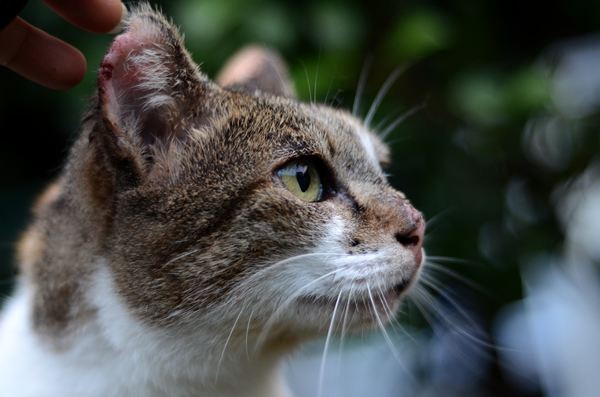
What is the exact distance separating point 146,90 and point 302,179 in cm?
40

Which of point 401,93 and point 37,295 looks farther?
point 401,93

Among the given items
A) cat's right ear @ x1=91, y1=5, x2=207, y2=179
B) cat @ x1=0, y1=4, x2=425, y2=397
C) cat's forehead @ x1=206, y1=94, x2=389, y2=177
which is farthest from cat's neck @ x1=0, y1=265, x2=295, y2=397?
cat's forehead @ x1=206, y1=94, x2=389, y2=177

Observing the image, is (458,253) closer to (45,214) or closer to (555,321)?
(555,321)

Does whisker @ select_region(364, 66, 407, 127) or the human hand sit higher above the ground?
the human hand

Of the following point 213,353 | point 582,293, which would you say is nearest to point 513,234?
point 582,293

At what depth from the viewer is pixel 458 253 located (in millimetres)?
2113

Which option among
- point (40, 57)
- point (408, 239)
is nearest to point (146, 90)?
point (40, 57)

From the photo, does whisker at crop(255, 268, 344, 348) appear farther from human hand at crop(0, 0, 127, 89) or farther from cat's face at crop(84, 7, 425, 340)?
human hand at crop(0, 0, 127, 89)

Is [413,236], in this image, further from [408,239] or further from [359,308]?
[359,308]

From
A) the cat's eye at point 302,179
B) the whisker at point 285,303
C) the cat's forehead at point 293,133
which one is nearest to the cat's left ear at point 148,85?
the cat's forehead at point 293,133

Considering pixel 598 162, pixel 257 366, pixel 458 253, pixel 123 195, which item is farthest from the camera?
pixel 598 162

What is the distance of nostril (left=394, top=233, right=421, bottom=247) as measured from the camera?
1.09 meters

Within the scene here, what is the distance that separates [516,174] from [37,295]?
2143mm

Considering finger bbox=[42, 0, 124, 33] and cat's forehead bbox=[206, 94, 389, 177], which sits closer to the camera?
finger bbox=[42, 0, 124, 33]
